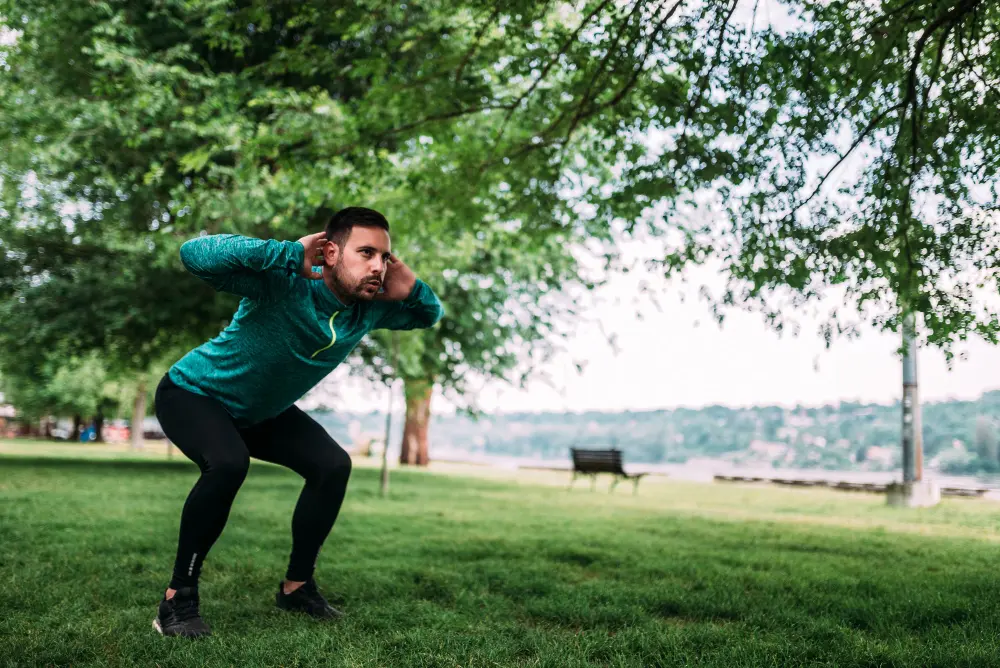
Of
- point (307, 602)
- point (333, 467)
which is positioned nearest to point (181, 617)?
point (307, 602)

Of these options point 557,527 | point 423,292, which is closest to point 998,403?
point 557,527

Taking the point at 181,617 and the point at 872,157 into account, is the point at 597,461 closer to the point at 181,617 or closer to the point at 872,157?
the point at 872,157

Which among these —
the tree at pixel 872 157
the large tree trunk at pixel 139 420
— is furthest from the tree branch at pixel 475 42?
the large tree trunk at pixel 139 420

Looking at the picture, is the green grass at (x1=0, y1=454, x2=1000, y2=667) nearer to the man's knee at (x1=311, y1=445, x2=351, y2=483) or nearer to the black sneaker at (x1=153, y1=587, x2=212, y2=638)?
the black sneaker at (x1=153, y1=587, x2=212, y2=638)

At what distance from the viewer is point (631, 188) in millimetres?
7098

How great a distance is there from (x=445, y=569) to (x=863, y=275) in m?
3.67

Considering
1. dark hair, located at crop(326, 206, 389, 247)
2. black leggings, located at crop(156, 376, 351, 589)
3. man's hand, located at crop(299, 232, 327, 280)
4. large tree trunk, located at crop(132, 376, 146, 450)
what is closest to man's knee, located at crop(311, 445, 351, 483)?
black leggings, located at crop(156, 376, 351, 589)

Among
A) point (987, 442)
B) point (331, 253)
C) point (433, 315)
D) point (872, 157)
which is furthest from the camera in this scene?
point (987, 442)

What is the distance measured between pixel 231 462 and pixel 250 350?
503mm

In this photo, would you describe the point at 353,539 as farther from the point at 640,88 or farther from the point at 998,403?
the point at 998,403

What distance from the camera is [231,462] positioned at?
3.62m

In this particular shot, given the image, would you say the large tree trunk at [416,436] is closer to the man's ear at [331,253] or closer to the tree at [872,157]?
the tree at [872,157]

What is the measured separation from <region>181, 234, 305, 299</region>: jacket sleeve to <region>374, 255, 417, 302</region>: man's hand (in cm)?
50

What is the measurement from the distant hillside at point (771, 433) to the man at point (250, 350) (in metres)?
11.3
